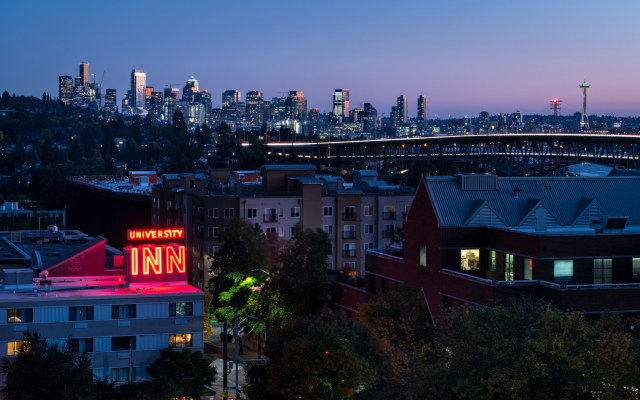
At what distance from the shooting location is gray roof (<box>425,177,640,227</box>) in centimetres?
5569

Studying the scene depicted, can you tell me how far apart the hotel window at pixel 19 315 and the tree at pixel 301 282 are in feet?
60.0

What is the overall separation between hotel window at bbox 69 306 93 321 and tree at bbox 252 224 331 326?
14.9m

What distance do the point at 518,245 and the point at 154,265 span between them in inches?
978

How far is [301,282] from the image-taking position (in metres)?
61.5

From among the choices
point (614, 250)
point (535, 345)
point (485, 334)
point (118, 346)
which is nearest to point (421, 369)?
point (485, 334)

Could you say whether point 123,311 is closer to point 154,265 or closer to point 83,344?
point 83,344

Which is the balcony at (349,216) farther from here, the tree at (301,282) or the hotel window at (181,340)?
the hotel window at (181,340)

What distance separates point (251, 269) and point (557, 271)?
96.8ft

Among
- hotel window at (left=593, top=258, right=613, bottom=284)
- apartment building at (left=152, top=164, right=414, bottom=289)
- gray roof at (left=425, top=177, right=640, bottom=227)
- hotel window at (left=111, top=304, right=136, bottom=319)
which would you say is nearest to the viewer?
hotel window at (left=593, top=258, right=613, bottom=284)

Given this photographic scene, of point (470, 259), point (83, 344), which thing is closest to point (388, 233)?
point (470, 259)

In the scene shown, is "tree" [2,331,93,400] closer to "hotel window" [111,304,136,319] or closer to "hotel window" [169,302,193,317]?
"hotel window" [111,304,136,319]

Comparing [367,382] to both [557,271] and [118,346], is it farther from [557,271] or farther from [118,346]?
[118,346]

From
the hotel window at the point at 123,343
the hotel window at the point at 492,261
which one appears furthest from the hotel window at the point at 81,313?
the hotel window at the point at 492,261

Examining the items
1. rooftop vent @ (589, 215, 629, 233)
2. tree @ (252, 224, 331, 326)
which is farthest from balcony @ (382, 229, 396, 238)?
rooftop vent @ (589, 215, 629, 233)
